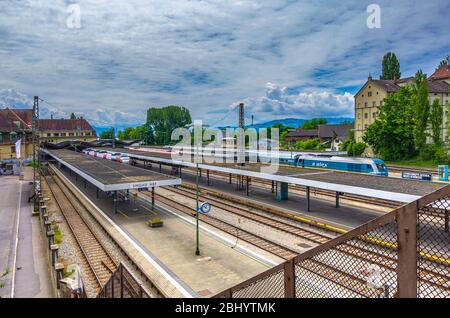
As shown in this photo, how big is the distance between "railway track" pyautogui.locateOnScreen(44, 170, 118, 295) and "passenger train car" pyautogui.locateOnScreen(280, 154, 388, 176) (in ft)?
75.9

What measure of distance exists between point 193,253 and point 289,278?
511 inches

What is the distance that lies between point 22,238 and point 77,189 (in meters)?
17.8

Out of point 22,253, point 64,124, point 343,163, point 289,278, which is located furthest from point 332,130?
point 289,278

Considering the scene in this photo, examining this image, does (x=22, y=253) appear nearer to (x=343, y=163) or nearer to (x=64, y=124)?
(x=343, y=163)

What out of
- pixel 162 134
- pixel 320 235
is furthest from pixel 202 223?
pixel 162 134

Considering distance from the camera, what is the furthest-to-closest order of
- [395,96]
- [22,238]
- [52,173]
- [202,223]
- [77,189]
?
[52,173] < [395,96] < [77,189] < [202,223] < [22,238]

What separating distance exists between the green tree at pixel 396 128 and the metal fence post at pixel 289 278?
48410 mm

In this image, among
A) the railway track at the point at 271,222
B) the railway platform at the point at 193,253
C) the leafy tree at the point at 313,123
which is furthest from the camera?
the leafy tree at the point at 313,123

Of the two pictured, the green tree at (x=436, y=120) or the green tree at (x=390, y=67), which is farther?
the green tree at (x=390, y=67)

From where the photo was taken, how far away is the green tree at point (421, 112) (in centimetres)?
4575

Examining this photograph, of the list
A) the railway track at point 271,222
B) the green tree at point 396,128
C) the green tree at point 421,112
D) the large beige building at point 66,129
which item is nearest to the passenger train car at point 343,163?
the railway track at point 271,222

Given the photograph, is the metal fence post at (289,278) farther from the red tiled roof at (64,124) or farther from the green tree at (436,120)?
the red tiled roof at (64,124)

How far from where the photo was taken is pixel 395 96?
1848 inches
